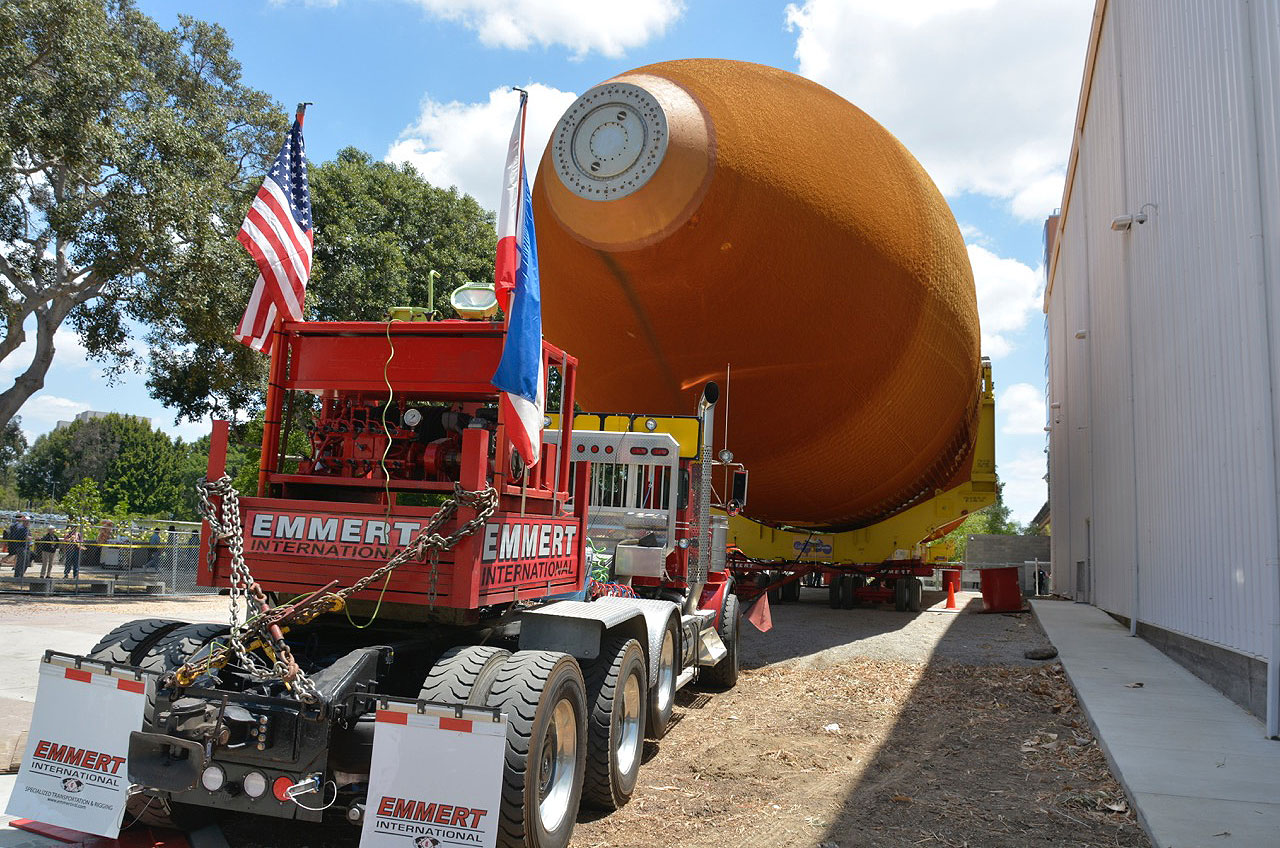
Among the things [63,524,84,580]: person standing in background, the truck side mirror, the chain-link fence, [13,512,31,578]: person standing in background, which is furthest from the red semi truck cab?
[13,512,31,578]: person standing in background

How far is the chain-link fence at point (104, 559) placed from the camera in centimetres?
1728

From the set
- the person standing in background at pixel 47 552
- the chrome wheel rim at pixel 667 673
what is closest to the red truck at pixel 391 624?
the chrome wheel rim at pixel 667 673

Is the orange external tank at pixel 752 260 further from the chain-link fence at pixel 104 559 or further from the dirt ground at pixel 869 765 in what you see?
the chain-link fence at pixel 104 559

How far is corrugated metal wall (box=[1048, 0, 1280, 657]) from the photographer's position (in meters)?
6.40

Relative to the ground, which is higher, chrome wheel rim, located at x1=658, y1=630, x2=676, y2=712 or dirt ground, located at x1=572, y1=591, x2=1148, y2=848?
chrome wheel rim, located at x1=658, y1=630, x2=676, y2=712

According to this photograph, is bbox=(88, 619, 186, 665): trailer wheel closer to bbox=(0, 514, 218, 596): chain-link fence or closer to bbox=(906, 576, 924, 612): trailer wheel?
bbox=(906, 576, 924, 612): trailer wheel

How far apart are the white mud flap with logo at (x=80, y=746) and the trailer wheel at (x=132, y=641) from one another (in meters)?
0.34

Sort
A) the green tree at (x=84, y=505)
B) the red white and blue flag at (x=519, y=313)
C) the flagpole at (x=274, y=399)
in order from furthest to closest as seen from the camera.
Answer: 1. the green tree at (x=84, y=505)
2. the flagpole at (x=274, y=399)
3. the red white and blue flag at (x=519, y=313)

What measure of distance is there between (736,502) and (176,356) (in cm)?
1478

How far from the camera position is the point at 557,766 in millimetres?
4367

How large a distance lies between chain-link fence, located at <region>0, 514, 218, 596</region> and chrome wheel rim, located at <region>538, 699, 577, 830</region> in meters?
15.5

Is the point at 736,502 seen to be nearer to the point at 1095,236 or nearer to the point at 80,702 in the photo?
the point at 80,702

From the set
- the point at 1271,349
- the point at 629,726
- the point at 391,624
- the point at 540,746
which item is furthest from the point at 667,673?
the point at 1271,349

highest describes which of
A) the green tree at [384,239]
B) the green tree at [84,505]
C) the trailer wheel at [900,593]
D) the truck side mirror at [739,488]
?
the green tree at [384,239]
